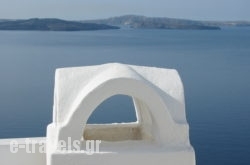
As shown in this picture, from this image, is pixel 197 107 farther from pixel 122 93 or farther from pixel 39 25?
Answer: pixel 39 25

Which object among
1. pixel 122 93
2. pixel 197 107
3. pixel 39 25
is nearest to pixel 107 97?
pixel 122 93

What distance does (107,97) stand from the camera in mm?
7062

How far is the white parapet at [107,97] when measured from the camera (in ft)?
23.2

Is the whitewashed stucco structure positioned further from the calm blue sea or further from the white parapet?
the calm blue sea

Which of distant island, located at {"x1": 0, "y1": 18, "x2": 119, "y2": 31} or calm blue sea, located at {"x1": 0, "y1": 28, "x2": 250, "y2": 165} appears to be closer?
calm blue sea, located at {"x1": 0, "y1": 28, "x2": 250, "y2": 165}

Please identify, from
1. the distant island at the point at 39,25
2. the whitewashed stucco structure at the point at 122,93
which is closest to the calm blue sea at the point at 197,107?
the whitewashed stucco structure at the point at 122,93

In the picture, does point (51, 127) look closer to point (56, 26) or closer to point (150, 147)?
point (150, 147)

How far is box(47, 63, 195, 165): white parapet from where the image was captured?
7070mm

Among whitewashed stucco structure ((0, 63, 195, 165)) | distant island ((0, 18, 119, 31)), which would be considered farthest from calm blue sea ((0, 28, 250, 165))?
distant island ((0, 18, 119, 31))

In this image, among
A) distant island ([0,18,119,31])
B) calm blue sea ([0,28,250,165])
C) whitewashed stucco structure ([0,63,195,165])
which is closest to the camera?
whitewashed stucco structure ([0,63,195,165])

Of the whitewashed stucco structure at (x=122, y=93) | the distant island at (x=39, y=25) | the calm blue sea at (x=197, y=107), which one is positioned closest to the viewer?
the whitewashed stucco structure at (x=122, y=93)

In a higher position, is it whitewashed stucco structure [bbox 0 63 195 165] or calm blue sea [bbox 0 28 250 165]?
whitewashed stucco structure [bbox 0 63 195 165]

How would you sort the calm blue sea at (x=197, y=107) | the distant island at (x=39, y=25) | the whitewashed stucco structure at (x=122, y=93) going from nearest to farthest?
1. the whitewashed stucco structure at (x=122, y=93)
2. the calm blue sea at (x=197, y=107)
3. the distant island at (x=39, y=25)

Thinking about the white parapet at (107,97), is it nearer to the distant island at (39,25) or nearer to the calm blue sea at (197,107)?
the calm blue sea at (197,107)
